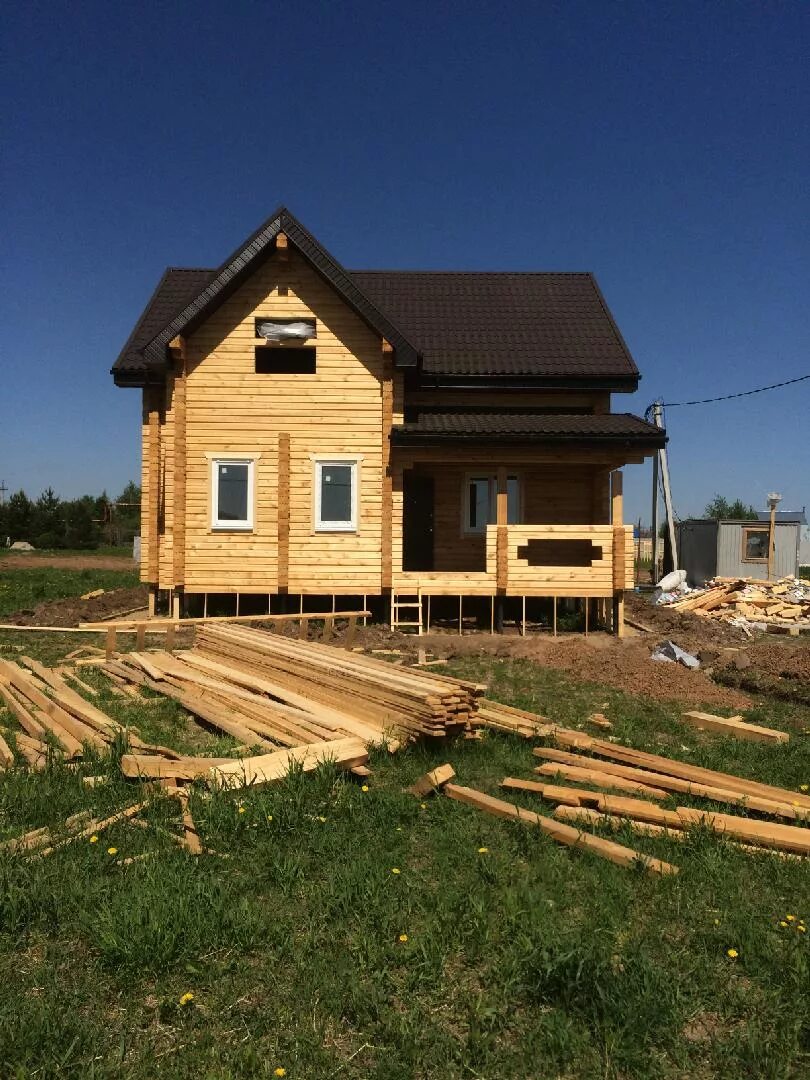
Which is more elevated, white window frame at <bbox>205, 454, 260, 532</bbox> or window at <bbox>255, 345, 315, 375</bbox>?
window at <bbox>255, 345, 315, 375</bbox>

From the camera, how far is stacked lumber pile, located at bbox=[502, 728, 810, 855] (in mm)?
4555

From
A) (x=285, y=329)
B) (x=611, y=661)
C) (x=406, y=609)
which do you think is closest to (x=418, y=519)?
(x=406, y=609)

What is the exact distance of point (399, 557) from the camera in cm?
1480

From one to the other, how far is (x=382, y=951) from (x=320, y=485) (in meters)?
12.1

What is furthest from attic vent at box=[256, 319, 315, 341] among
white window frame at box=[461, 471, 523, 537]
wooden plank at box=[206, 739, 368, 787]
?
wooden plank at box=[206, 739, 368, 787]

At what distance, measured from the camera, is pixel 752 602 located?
19609mm

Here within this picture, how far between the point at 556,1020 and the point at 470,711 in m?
3.37

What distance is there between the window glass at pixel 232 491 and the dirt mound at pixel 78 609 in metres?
3.43

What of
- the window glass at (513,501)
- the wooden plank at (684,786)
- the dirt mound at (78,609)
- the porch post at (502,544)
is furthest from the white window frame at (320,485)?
the wooden plank at (684,786)

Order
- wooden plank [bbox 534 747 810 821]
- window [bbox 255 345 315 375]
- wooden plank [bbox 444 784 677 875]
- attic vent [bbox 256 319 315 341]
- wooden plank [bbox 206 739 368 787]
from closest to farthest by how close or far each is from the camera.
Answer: wooden plank [bbox 444 784 677 875], wooden plank [bbox 534 747 810 821], wooden plank [bbox 206 739 368 787], attic vent [bbox 256 319 315 341], window [bbox 255 345 315 375]

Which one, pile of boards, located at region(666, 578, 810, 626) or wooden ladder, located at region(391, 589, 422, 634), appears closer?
wooden ladder, located at region(391, 589, 422, 634)

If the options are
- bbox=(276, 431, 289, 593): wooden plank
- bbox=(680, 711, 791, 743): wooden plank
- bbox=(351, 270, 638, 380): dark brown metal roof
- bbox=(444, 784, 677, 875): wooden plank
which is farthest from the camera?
bbox=(351, 270, 638, 380): dark brown metal roof

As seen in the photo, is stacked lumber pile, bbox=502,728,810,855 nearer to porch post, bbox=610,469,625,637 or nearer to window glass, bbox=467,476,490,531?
porch post, bbox=610,469,625,637

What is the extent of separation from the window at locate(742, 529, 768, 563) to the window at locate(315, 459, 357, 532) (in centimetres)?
1753
